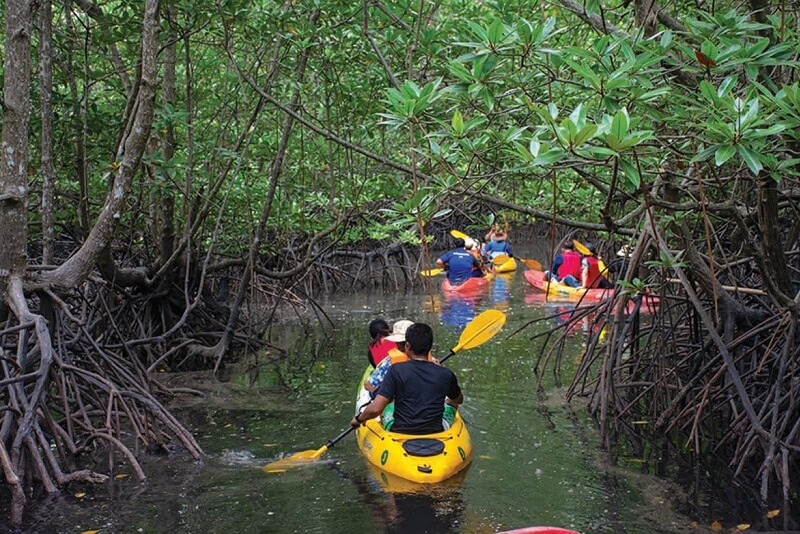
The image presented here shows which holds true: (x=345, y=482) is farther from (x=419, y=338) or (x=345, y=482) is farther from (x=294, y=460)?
(x=419, y=338)

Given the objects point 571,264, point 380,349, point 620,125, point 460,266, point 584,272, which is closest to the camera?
point 620,125

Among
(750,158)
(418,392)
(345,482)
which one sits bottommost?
(345,482)

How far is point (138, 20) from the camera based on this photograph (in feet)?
20.3

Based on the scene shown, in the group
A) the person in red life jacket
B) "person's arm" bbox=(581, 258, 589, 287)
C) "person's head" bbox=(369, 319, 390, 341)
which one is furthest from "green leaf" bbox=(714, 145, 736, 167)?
"person's arm" bbox=(581, 258, 589, 287)

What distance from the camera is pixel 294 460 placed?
5.69 meters

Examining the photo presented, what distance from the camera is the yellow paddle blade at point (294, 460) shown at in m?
5.54

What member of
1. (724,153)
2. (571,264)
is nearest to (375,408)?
(724,153)

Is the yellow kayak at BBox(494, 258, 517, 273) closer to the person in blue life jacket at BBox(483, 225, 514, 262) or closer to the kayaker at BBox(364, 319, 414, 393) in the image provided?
the person in blue life jacket at BBox(483, 225, 514, 262)

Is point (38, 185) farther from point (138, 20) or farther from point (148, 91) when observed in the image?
point (148, 91)

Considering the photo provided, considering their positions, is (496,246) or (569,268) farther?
(496,246)

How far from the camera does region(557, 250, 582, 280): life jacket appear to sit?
14.7 meters

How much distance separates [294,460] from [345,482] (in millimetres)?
536

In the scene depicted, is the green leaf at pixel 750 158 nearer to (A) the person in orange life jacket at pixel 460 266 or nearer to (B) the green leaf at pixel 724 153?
(B) the green leaf at pixel 724 153

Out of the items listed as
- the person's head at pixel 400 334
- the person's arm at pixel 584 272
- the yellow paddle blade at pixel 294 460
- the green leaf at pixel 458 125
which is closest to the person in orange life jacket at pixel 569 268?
the person's arm at pixel 584 272
